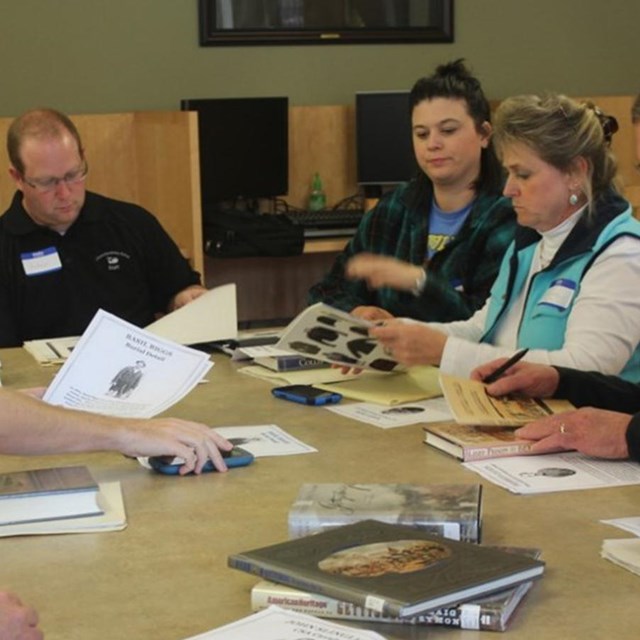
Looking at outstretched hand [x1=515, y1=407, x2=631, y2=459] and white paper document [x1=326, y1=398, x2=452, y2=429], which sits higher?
outstretched hand [x1=515, y1=407, x2=631, y2=459]

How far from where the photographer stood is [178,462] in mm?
2189

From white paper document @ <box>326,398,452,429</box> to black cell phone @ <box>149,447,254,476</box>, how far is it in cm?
36

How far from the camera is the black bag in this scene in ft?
18.7

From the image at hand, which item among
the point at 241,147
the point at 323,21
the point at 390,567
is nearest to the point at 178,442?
the point at 390,567

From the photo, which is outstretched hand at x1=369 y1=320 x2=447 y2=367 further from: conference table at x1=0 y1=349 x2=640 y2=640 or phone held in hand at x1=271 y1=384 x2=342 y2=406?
conference table at x1=0 y1=349 x2=640 y2=640

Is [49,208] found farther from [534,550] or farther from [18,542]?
[534,550]

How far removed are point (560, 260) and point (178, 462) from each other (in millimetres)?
1064

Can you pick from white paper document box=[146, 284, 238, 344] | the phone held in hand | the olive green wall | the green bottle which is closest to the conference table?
the phone held in hand

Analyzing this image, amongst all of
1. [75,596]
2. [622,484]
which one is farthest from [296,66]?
[75,596]

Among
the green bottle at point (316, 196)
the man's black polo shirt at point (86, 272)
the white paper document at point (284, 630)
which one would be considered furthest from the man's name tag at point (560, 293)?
the green bottle at point (316, 196)

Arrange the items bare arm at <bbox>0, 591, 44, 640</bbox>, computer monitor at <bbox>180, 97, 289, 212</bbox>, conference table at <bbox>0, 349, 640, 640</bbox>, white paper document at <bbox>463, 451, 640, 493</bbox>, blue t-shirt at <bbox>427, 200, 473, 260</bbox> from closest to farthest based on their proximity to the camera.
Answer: bare arm at <bbox>0, 591, 44, 640</bbox> < conference table at <bbox>0, 349, 640, 640</bbox> < white paper document at <bbox>463, 451, 640, 493</bbox> < blue t-shirt at <bbox>427, 200, 473, 260</bbox> < computer monitor at <bbox>180, 97, 289, 212</bbox>

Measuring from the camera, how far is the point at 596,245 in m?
2.76

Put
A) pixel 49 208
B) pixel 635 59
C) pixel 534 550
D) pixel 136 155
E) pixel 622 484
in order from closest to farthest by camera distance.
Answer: pixel 534 550, pixel 622 484, pixel 49 208, pixel 136 155, pixel 635 59

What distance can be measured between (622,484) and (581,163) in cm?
103
